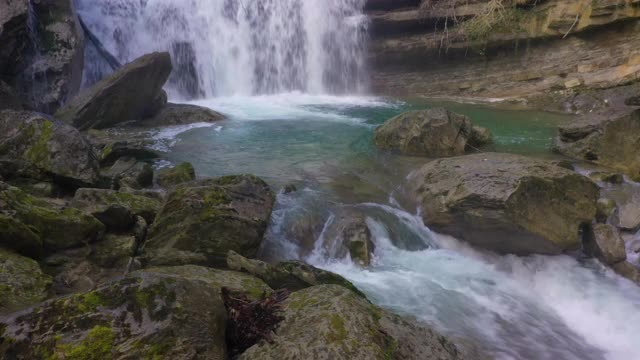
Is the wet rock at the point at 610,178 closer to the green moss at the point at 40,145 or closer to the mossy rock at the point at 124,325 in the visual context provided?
the mossy rock at the point at 124,325

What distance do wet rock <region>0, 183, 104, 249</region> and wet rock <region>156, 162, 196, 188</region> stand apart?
2435 mm

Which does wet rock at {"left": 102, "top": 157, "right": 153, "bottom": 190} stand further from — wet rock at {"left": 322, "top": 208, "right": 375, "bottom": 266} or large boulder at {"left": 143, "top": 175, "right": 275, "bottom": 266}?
wet rock at {"left": 322, "top": 208, "right": 375, "bottom": 266}

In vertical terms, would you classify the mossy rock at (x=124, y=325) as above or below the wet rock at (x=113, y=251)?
above

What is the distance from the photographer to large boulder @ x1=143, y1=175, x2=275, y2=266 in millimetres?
4285

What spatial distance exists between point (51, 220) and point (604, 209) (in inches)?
257

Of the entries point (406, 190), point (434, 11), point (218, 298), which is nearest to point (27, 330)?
point (218, 298)

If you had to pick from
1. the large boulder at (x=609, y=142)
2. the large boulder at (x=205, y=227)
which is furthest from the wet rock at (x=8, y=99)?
the large boulder at (x=609, y=142)

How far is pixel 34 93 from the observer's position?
10.2 m

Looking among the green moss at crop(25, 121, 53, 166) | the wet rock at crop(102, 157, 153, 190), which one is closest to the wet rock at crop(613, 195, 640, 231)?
the wet rock at crop(102, 157, 153, 190)

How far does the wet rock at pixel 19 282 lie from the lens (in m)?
2.79

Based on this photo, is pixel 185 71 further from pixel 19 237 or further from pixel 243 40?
pixel 19 237

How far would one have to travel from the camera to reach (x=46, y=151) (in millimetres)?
5512

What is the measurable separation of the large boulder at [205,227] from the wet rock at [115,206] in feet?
1.04

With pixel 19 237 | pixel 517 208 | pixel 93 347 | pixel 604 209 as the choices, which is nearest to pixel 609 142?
pixel 604 209
